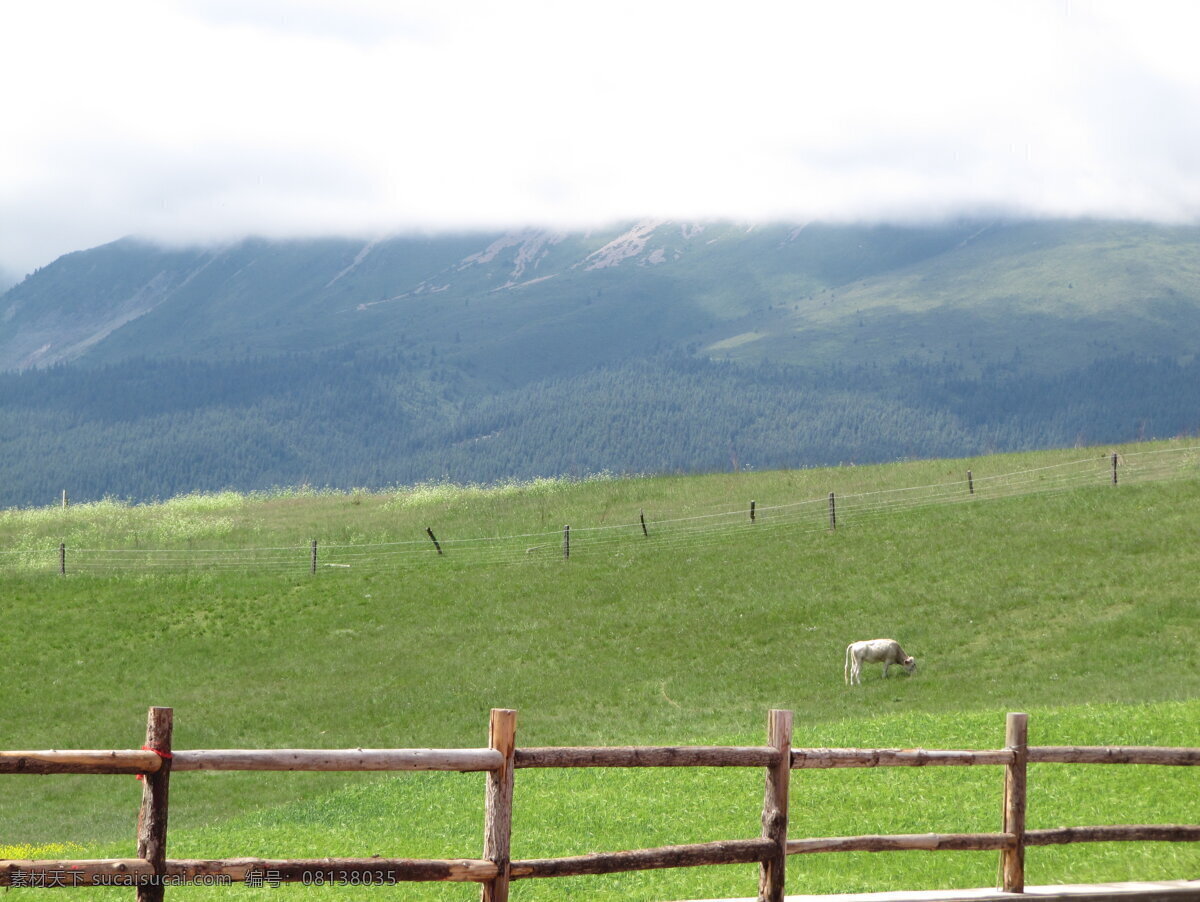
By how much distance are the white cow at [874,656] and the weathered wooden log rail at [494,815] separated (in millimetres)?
27363

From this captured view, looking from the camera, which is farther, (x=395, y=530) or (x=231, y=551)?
(x=395, y=530)

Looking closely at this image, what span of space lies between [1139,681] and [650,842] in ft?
72.7

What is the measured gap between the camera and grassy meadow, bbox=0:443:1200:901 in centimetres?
2056

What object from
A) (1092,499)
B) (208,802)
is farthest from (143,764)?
(1092,499)

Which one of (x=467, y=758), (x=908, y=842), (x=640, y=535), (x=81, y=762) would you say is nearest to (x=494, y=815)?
(x=467, y=758)

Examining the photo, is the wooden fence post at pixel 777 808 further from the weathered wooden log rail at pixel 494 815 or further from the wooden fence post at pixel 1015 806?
the wooden fence post at pixel 1015 806

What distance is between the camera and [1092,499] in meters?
55.5

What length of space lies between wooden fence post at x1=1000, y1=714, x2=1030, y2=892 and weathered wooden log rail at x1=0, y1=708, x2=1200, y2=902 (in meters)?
0.01

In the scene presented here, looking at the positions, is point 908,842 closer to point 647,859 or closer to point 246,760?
point 647,859

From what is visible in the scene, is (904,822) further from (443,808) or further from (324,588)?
(324,588)

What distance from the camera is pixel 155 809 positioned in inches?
393

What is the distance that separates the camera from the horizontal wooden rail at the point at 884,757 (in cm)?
1192

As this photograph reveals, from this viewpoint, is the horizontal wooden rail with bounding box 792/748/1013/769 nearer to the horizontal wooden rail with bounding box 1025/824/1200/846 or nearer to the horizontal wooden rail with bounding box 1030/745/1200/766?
the horizontal wooden rail with bounding box 1030/745/1200/766

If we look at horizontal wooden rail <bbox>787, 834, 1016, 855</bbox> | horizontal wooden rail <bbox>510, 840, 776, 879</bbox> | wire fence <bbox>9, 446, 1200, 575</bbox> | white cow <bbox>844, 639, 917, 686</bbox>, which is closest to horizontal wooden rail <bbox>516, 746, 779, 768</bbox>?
horizontal wooden rail <bbox>510, 840, 776, 879</bbox>
